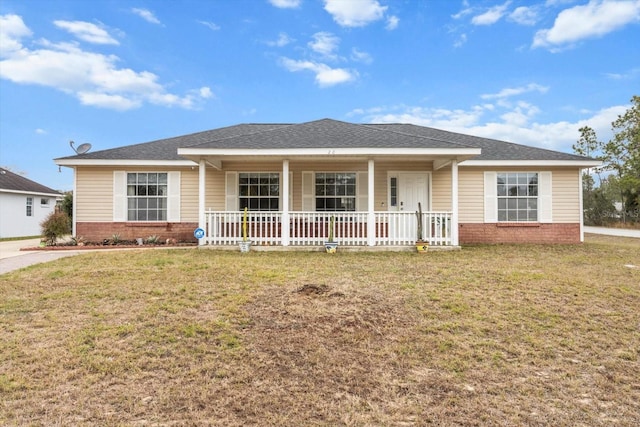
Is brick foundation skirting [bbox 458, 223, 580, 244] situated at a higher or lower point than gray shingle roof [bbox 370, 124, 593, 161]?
lower

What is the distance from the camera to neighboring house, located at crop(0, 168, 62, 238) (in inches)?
695

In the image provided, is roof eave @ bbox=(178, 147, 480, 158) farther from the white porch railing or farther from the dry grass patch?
the dry grass patch

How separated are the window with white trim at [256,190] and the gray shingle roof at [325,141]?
1.42 metres

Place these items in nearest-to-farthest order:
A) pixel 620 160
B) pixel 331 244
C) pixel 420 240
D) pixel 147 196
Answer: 1. pixel 331 244
2. pixel 420 240
3. pixel 147 196
4. pixel 620 160

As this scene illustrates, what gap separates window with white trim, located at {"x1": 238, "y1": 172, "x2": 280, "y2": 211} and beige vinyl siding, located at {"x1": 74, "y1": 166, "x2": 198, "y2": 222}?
59.7 inches

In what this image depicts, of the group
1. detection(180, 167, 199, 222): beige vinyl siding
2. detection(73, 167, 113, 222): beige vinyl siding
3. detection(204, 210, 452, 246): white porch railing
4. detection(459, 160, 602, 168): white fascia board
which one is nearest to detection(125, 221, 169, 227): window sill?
detection(180, 167, 199, 222): beige vinyl siding

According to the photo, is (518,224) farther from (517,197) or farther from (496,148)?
(496,148)

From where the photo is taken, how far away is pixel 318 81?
20.6 metres

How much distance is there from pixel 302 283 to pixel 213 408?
3211mm

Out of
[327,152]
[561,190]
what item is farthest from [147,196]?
[561,190]

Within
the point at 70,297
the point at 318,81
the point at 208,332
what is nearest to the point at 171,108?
the point at 318,81

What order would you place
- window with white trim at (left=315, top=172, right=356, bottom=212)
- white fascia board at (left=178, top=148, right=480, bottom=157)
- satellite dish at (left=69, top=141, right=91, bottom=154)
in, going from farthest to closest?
satellite dish at (left=69, top=141, right=91, bottom=154) → window with white trim at (left=315, top=172, right=356, bottom=212) → white fascia board at (left=178, top=148, right=480, bottom=157)

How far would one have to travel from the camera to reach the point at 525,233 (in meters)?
11.7

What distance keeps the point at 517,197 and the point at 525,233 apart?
1216 millimetres
